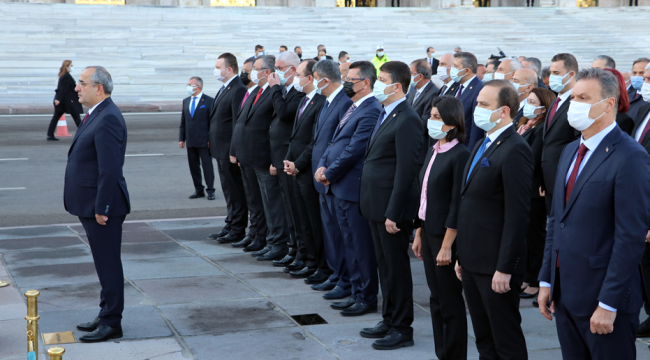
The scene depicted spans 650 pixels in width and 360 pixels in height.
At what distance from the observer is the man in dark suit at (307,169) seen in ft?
25.9

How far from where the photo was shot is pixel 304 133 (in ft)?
26.4

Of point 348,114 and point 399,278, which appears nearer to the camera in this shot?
point 399,278

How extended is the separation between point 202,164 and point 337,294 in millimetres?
5872

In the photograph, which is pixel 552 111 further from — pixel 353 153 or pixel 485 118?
pixel 485 118

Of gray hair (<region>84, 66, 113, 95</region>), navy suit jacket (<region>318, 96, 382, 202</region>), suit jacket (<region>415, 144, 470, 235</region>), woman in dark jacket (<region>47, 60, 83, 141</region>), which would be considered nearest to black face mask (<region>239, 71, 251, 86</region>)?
navy suit jacket (<region>318, 96, 382, 202</region>)

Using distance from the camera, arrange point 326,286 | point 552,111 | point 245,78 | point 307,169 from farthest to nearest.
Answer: point 245,78 < point 307,169 < point 326,286 < point 552,111

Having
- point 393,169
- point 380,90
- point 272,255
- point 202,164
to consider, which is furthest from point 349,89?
point 202,164

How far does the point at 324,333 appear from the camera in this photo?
20.3ft

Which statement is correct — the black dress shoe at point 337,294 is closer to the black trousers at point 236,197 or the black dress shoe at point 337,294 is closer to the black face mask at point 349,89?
the black face mask at point 349,89

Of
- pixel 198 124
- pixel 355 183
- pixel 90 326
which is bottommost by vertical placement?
pixel 90 326

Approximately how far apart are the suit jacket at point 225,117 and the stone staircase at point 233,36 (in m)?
18.7

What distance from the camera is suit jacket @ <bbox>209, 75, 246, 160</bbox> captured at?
32.5 ft

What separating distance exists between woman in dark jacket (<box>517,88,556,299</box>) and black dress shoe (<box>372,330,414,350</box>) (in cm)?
191

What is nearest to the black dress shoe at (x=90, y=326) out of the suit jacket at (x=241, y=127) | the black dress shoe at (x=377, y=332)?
the black dress shoe at (x=377, y=332)
